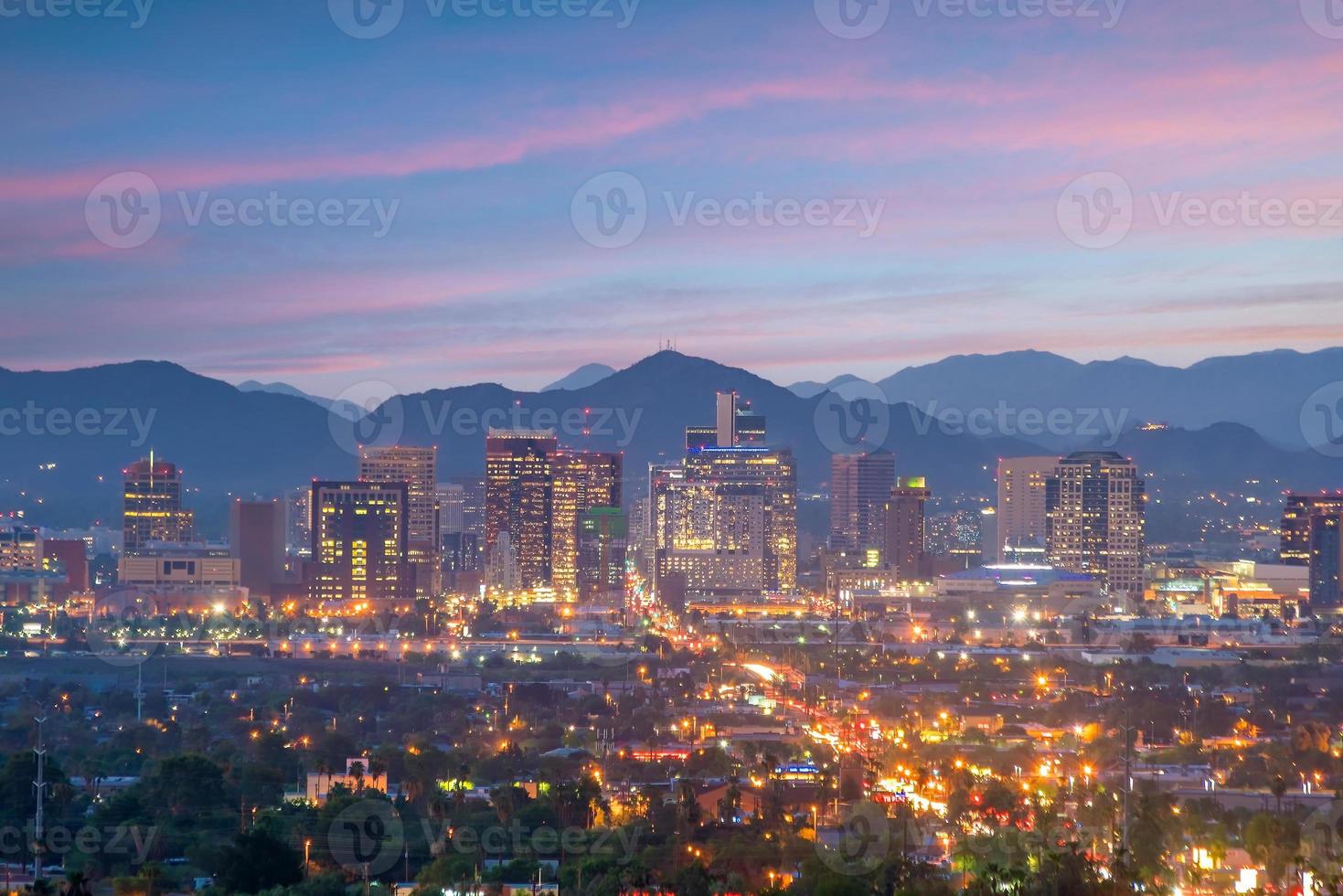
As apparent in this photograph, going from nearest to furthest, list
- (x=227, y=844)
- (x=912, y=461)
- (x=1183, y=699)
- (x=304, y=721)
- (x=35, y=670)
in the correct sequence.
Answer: (x=227, y=844) → (x=304, y=721) → (x=1183, y=699) → (x=35, y=670) → (x=912, y=461)

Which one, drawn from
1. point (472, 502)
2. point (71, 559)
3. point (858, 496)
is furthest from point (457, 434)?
point (71, 559)

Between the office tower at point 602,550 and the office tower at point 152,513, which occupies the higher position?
the office tower at point 152,513

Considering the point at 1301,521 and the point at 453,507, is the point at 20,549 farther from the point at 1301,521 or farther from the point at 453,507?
the point at 1301,521

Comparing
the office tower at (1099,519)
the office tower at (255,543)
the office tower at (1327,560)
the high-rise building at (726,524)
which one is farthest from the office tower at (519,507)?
the office tower at (1327,560)

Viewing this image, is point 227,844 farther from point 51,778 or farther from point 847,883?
point 847,883

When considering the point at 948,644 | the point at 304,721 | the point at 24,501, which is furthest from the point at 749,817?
the point at 24,501

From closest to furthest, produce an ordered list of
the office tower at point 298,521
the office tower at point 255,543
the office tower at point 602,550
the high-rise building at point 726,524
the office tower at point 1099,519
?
the office tower at point 255,543, the office tower at point 1099,519, the office tower at point 602,550, the high-rise building at point 726,524, the office tower at point 298,521

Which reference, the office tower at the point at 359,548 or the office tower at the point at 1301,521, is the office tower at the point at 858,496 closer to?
the office tower at the point at 1301,521
